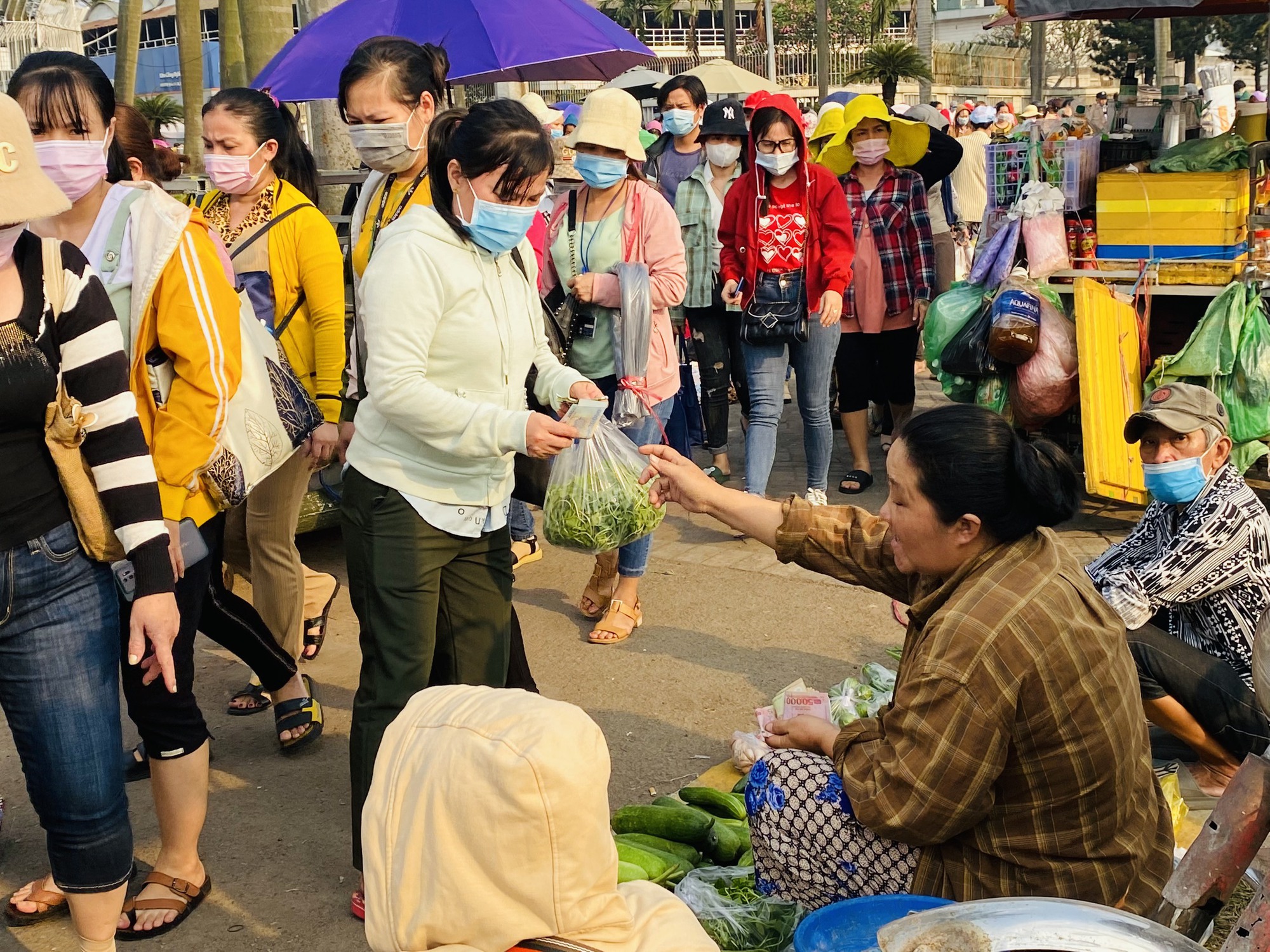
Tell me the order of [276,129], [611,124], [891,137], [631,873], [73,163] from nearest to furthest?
[631,873] → [73,163] → [276,129] → [611,124] → [891,137]

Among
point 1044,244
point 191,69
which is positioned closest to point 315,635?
point 1044,244

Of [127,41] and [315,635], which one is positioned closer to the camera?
[315,635]

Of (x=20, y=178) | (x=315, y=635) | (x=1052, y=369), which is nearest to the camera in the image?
(x=20, y=178)

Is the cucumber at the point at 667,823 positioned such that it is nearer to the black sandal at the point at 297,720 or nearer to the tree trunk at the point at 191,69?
the black sandal at the point at 297,720

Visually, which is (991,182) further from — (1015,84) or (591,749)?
(1015,84)

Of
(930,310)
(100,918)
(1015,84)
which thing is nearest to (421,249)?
(100,918)

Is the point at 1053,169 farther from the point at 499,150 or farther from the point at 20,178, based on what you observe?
the point at 20,178

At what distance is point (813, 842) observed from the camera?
2.89 meters

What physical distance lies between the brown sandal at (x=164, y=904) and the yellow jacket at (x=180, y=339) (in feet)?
3.20

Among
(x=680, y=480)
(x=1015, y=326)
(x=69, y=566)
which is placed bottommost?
(x=1015, y=326)

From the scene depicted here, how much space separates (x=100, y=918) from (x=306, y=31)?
223 inches

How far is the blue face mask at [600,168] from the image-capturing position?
5035 mm

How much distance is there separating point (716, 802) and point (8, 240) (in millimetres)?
2354

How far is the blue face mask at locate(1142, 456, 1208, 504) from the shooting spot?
3914mm
